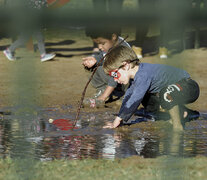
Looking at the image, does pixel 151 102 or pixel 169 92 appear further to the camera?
pixel 151 102

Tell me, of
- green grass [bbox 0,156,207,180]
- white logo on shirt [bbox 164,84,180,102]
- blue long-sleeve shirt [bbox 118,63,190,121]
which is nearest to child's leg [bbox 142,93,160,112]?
blue long-sleeve shirt [bbox 118,63,190,121]

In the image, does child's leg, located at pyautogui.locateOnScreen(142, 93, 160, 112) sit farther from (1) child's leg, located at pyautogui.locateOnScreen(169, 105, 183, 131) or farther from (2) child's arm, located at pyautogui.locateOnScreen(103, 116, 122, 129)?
(2) child's arm, located at pyautogui.locateOnScreen(103, 116, 122, 129)

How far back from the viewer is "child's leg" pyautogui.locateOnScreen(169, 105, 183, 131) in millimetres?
5254

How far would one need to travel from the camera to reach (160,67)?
5.27 m

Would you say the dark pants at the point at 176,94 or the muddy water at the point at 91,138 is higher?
the dark pants at the point at 176,94

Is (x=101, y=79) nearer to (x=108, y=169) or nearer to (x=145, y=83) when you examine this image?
(x=145, y=83)

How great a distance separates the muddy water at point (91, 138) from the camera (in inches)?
171

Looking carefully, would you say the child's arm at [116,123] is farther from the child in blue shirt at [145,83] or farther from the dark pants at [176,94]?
the dark pants at [176,94]

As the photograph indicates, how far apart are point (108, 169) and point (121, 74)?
149cm

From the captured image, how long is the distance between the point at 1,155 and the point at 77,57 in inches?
251

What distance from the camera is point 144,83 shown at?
16.8 ft

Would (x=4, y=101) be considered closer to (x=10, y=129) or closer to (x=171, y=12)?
(x=10, y=129)

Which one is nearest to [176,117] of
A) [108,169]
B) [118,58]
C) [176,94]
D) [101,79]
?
[176,94]

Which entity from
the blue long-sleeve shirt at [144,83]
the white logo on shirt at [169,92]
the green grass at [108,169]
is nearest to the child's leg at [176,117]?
the white logo on shirt at [169,92]
